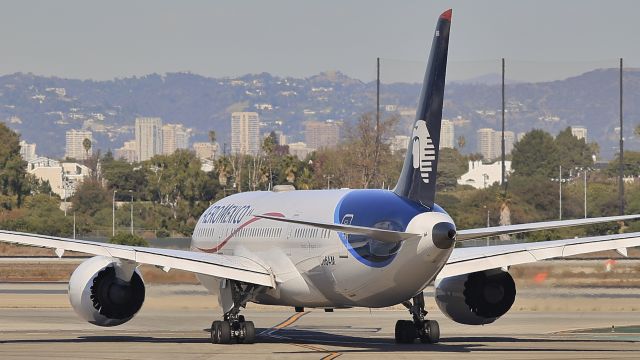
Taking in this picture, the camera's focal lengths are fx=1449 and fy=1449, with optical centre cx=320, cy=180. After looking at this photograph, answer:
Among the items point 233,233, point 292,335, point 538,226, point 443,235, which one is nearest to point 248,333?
point 292,335

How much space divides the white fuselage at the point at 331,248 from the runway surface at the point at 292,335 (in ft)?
4.47

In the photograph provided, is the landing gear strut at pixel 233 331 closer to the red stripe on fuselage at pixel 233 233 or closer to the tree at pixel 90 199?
the red stripe on fuselage at pixel 233 233

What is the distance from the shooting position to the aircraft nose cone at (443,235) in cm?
3105

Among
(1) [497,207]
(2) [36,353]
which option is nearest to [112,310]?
(2) [36,353]

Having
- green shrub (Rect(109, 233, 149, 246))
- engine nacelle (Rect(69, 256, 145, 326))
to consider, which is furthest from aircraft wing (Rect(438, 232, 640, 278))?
green shrub (Rect(109, 233, 149, 246))

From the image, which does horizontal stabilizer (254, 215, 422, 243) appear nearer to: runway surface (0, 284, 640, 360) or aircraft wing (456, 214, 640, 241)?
aircraft wing (456, 214, 640, 241)

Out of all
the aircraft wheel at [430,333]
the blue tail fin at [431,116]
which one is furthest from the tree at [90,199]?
the blue tail fin at [431,116]

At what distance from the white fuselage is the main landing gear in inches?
85.4

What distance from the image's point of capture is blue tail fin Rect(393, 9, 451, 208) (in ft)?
107

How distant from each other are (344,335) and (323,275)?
5957mm

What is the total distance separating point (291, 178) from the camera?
14512cm

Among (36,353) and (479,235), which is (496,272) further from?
(36,353)

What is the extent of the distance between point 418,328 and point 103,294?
7958mm

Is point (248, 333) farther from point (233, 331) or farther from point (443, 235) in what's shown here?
point (443, 235)
